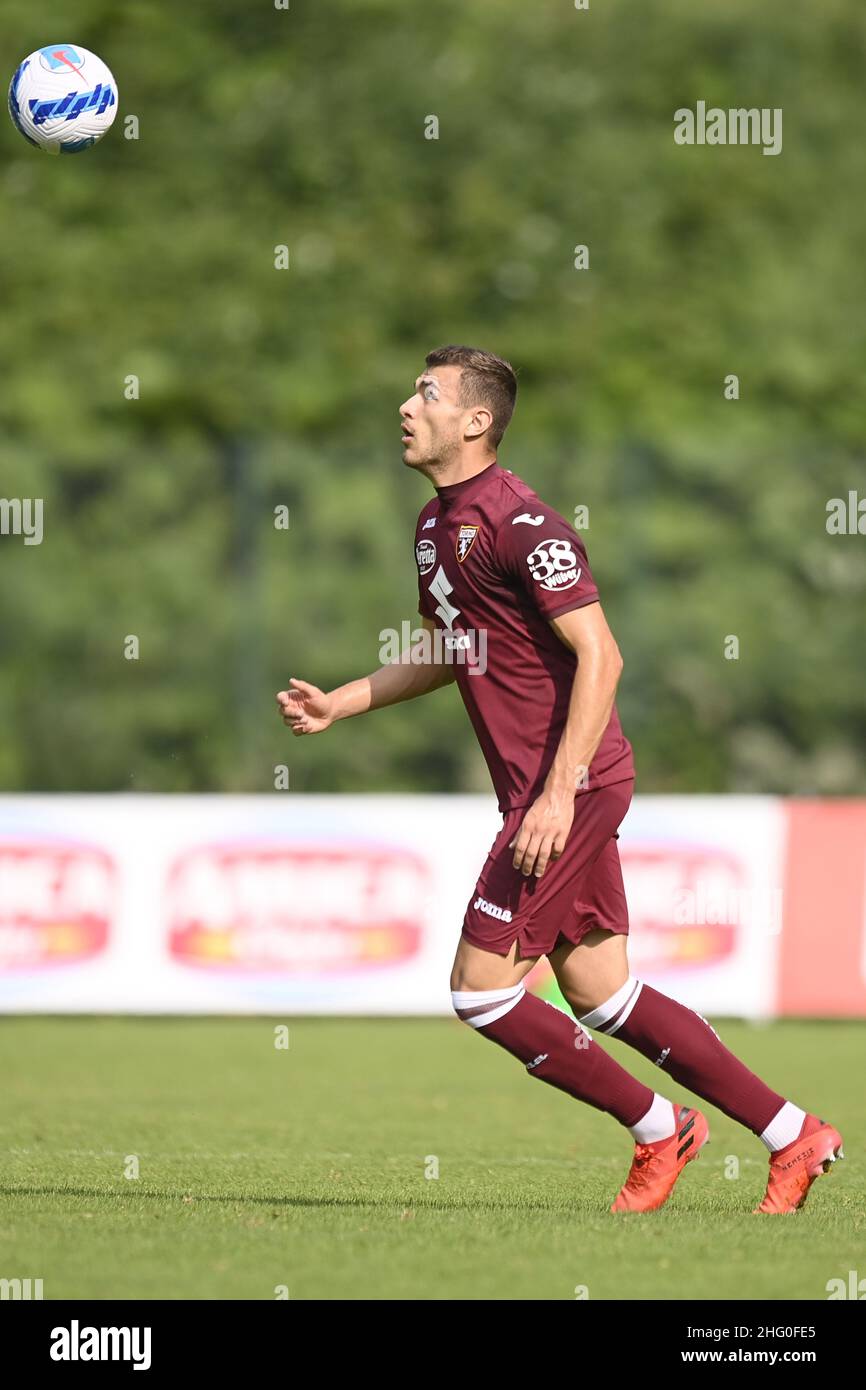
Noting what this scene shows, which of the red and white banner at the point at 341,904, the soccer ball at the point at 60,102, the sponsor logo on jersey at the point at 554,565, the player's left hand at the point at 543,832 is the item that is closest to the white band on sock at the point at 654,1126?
the player's left hand at the point at 543,832

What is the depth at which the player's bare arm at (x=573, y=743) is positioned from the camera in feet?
19.6

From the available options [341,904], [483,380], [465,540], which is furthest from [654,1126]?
[341,904]

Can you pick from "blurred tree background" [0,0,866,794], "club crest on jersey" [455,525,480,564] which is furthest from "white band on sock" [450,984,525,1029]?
"blurred tree background" [0,0,866,794]

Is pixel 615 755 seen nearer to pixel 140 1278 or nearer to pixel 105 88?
pixel 140 1278

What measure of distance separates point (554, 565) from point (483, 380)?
28.5 inches

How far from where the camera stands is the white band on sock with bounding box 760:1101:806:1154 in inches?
251

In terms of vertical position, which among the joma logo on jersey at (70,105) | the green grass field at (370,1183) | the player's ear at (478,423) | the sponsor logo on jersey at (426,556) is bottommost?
the green grass field at (370,1183)

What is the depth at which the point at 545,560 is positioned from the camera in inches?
239

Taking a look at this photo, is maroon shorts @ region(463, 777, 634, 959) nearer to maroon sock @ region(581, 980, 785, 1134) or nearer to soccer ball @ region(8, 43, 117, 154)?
maroon sock @ region(581, 980, 785, 1134)

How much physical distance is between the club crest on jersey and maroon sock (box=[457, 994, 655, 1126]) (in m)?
1.39

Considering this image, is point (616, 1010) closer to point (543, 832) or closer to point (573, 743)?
point (543, 832)

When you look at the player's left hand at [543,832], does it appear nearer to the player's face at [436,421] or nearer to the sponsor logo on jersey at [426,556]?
the sponsor logo on jersey at [426,556]
